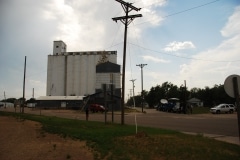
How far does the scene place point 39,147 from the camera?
11.0 m

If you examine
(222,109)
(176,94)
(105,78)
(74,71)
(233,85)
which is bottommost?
(222,109)

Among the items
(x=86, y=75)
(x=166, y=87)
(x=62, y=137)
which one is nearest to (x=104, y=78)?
(x=86, y=75)

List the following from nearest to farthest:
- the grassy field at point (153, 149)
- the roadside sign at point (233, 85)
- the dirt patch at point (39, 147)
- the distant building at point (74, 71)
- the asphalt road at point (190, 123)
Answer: the roadside sign at point (233, 85) < the grassy field at point (153, 149) < the dirt patch at point (39, 147) < the asphalt road at point (190, 123) < the distant building at point (74, 71)

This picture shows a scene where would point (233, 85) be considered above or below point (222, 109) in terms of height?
above

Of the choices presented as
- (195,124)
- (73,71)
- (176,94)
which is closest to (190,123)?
(195,124)

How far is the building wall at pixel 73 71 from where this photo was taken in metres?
110

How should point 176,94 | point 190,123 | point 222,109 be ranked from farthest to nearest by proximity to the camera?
point 176,94, point 222,109, point 190,123

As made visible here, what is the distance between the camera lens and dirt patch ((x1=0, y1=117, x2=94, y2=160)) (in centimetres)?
984

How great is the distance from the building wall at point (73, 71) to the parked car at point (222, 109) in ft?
183

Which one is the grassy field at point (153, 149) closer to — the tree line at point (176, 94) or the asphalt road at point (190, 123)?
the asphalt road at point (190, 123)

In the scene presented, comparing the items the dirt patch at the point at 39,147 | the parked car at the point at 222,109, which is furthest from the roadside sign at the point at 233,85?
the parked car at the point at 222,109

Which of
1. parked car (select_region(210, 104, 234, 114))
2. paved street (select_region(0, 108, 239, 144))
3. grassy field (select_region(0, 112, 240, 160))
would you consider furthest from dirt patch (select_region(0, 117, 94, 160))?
parked car (select_region(210, 104, 234, 114))

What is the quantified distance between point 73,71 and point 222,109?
66.0m

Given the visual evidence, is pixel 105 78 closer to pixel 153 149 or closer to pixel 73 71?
pixel 73 71
